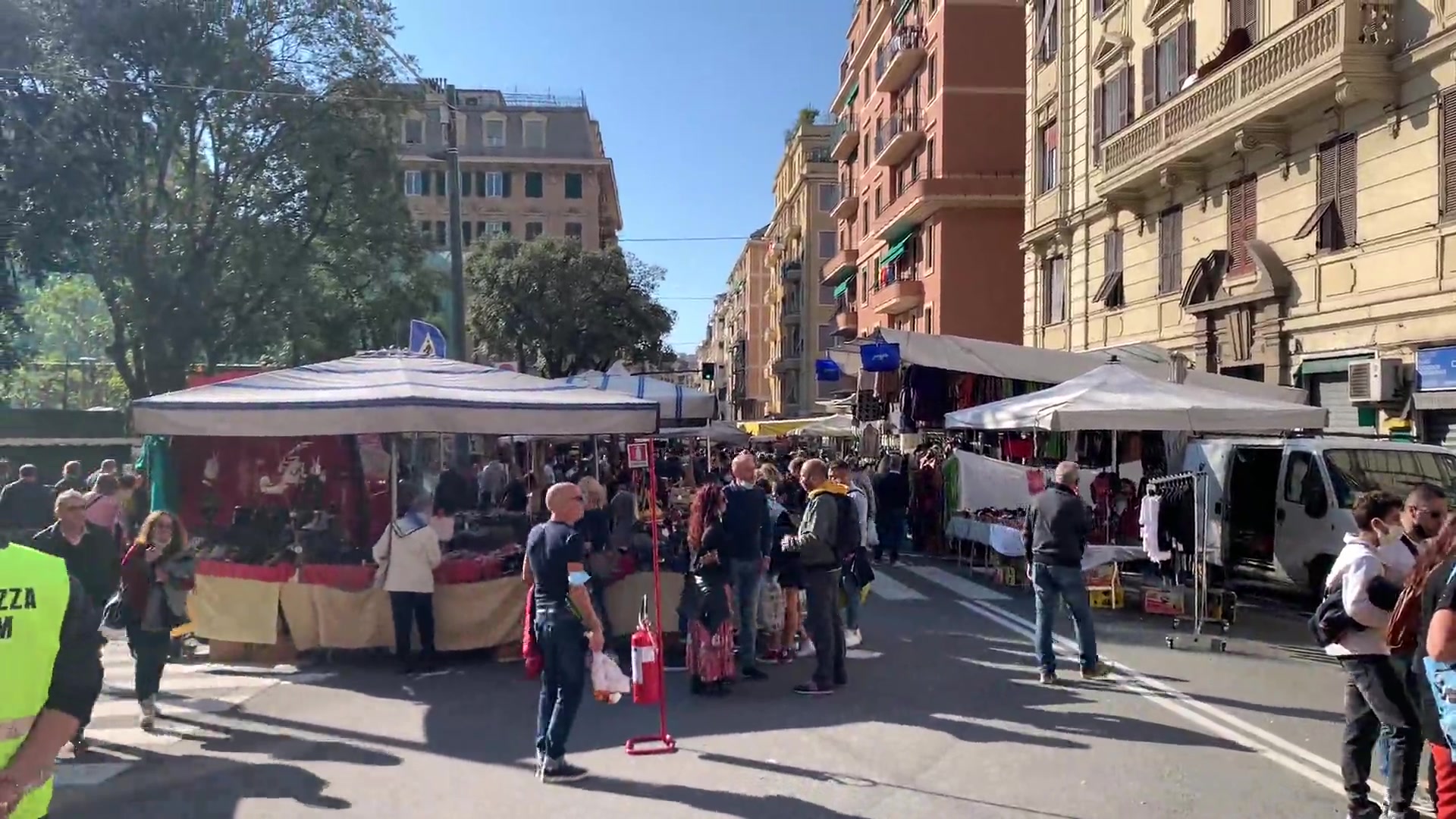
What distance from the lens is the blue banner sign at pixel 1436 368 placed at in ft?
47.3

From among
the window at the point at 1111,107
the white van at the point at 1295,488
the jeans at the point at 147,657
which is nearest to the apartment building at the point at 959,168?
the window at the point at 1111,107

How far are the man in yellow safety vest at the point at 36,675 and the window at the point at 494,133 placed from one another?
6124cm

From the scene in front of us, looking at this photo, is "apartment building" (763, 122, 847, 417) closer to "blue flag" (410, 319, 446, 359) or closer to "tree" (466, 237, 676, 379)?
"tree" (466, 237, 676, 379)

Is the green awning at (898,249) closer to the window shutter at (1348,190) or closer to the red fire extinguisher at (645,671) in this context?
the window shutter at (1348,190)

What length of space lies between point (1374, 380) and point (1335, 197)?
3.03 meters

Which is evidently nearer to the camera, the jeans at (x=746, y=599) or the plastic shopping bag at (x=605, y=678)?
the plastic shopping bag at (x=605, y=678)

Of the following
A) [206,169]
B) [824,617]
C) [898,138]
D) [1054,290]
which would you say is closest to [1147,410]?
[824,617]

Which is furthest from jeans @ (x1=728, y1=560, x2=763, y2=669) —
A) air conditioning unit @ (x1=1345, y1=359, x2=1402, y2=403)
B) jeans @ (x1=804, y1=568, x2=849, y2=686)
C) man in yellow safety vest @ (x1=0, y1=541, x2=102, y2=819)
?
air conditioning unit @ (x1=1345, y1=359, x2=1402, y2=403)

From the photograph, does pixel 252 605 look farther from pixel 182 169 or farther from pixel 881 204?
pixel 881 204

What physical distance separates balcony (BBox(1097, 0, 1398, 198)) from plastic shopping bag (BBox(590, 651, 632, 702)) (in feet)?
46.3

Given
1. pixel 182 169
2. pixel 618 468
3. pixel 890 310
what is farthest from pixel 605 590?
Answer: pixel 890 310

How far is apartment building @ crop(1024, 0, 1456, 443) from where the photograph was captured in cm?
1498

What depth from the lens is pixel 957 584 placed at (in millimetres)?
14695

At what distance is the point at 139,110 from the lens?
72.3 feet
